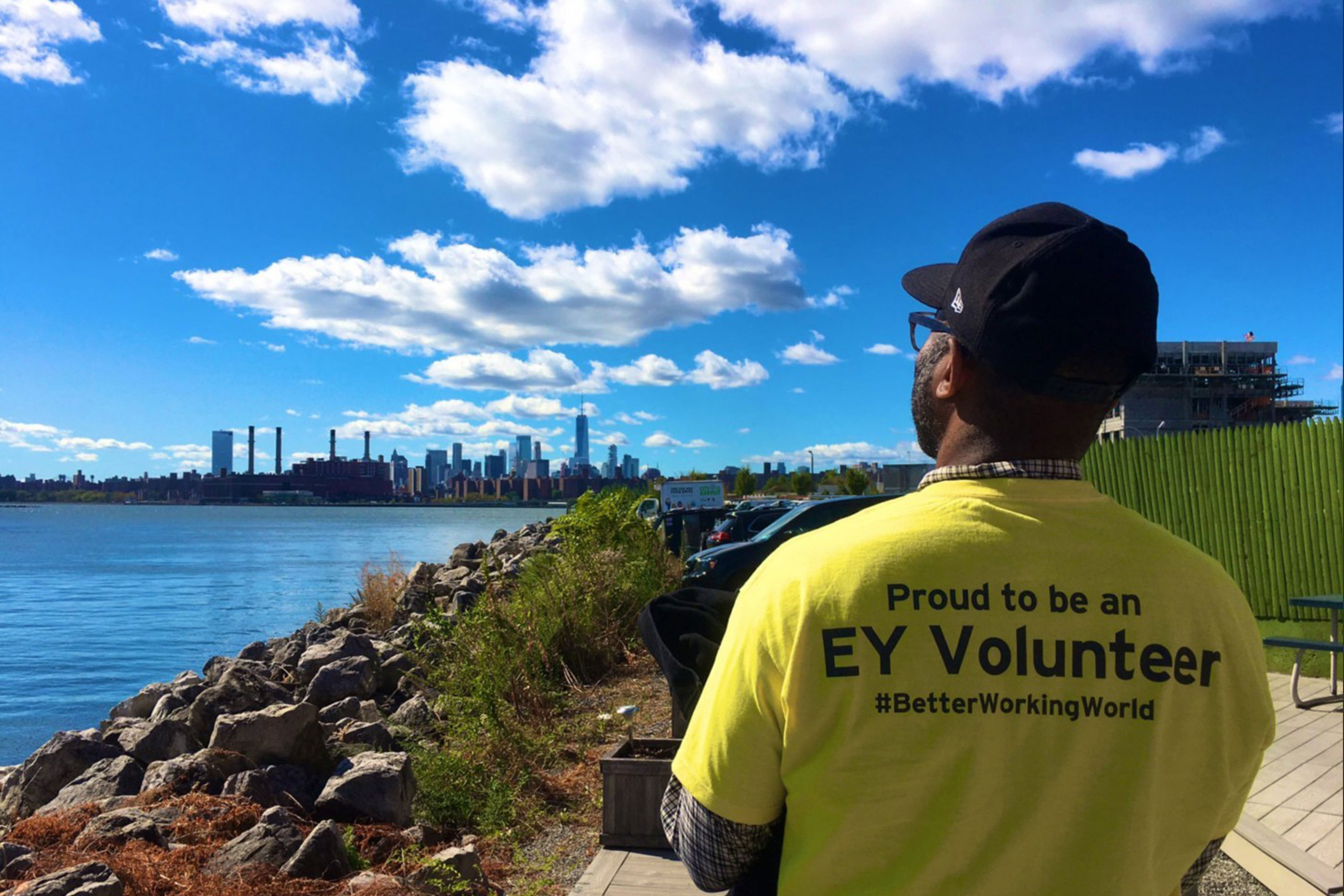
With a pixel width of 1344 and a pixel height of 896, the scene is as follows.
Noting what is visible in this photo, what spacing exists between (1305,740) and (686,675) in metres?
6.37

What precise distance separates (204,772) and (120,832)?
102cm

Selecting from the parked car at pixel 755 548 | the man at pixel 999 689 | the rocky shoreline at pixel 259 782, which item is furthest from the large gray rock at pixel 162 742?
the man at pixel 999 689

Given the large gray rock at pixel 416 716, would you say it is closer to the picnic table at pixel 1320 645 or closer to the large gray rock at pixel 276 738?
the large gray rock at pixel 276 738

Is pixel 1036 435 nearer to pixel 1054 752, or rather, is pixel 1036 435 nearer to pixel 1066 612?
pixel 1066 612

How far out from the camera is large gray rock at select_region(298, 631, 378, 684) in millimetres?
Answer: 10578

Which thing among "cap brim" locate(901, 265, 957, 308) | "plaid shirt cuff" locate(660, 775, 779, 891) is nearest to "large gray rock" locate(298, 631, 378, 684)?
"plaid shirt cuff" locate(660, 775, 779, 891)

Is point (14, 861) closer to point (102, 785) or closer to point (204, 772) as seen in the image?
point (204, 772)

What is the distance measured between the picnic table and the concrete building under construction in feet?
250

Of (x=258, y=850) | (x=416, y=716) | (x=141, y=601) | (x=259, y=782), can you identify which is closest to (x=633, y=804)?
(x=258, y=850)

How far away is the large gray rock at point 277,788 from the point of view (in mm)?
5492

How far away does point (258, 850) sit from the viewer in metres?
4.41

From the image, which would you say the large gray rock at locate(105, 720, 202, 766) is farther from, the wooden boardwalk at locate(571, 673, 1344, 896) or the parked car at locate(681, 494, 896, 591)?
the parked car at locate(681, 494, 896, 591)

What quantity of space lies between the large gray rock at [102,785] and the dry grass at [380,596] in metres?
9.49

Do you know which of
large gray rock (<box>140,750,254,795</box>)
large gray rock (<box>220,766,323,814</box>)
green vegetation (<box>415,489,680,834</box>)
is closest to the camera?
large gray rock (<box>220,766,323,814</box>)
